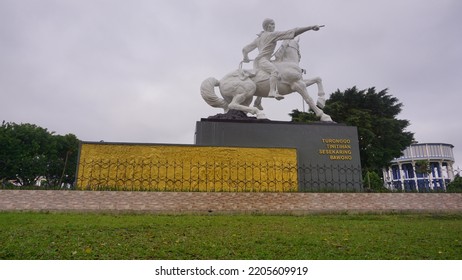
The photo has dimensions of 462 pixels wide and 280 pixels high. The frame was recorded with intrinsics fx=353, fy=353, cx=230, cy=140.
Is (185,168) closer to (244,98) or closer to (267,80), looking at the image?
(244,98)

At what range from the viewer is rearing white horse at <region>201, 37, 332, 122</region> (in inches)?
487

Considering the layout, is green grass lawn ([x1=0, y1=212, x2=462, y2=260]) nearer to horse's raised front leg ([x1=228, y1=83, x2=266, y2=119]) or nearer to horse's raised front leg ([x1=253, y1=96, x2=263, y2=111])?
horse's raised front leg ([x1=228, y1=83, x2=266, y2=119])

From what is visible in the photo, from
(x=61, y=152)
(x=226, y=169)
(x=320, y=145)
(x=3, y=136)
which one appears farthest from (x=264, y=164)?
(x=61, y=152)

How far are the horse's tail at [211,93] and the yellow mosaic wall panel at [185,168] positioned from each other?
2.72 m

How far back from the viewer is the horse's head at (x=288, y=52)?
12836 millimetres

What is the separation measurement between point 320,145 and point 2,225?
29.6 ft

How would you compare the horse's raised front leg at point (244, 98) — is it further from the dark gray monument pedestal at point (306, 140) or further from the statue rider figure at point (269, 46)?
the statue rider figure at point (269, 46)

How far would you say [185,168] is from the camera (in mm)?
10406

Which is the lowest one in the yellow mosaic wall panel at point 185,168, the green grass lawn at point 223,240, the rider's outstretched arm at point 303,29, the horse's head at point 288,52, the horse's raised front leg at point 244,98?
the green grass lawn at point 223,240

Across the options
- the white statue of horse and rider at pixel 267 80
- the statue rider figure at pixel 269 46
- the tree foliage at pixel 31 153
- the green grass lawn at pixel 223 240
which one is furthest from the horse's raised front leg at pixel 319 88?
the tree foliage at pixel 31 153

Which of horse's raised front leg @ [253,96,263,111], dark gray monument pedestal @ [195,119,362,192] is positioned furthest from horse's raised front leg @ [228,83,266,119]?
horse's raised front leg @ [253,96,263,111]

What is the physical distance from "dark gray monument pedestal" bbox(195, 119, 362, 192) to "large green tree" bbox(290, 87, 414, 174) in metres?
8.86

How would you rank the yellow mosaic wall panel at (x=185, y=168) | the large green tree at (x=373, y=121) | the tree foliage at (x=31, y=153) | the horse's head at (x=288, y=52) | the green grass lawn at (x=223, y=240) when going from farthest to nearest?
the tree foliage at (x=31, y=153) < the large green tree at (x=373, y=121) < the horse's head at (x=288, y=52) < the yellow mosaic wall panel at (x=185, y=168) < the green grass lawn at (x=223, y=240)

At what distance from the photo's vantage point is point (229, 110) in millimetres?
12492
